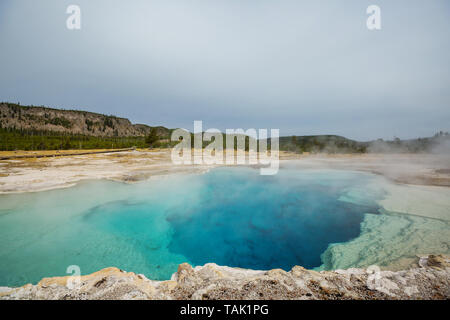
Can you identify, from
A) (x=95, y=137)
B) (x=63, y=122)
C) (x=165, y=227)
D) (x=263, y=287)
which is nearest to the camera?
(x=263, y=287)

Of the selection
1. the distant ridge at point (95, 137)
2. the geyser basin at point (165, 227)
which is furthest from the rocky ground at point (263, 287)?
the distant ridge at point (95, 137)

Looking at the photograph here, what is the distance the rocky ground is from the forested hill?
352 ft

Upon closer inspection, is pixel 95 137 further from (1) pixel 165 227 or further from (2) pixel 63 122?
(1) pixel 165 227

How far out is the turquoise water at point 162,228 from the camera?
514 centimetres

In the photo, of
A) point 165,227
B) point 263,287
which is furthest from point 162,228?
point 263,287

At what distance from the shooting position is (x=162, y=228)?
737cm

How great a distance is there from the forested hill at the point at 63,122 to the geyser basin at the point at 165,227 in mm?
99366

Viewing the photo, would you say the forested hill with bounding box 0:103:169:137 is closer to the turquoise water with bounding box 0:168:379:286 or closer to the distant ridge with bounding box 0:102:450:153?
the distant ridge with bounding box 0:102:450:153

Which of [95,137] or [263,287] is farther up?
[95,137]

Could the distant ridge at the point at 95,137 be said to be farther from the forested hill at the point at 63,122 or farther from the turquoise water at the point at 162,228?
the turquoise water at the point at 162,228

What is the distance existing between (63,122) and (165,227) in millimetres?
128104

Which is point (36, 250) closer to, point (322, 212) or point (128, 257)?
point (128, 257)
